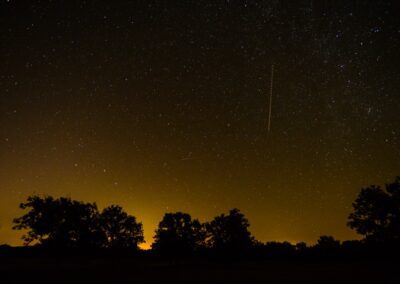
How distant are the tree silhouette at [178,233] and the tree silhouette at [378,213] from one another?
83.9ft

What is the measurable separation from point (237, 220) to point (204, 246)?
7.00 meters

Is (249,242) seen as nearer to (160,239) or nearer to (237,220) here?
(237,220)

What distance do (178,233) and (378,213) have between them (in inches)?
1204

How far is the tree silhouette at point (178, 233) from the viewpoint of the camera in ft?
193

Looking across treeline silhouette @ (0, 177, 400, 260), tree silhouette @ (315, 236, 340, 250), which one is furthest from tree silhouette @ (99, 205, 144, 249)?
tree silhouette @ (315, 236, 340, 250)

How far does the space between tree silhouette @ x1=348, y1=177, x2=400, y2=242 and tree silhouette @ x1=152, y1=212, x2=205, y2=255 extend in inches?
1007

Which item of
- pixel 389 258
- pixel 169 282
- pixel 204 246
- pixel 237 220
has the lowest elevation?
pixel 169 282

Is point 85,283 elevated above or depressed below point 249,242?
below

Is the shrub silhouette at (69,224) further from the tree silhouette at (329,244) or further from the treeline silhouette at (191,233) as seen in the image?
the tree silhouette at (329,244)

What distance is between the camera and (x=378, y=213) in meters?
43.6

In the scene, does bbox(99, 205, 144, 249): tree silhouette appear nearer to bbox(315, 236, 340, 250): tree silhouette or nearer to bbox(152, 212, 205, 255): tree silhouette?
bbox(152, 212, 205, 255): tree silhouette

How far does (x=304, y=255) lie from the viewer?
36.5 metres

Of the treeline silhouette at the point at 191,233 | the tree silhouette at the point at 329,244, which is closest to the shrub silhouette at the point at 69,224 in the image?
the treeline silhouette at the point at 191,233

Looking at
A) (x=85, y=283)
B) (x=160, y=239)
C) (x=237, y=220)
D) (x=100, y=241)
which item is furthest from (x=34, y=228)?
(x=85, y=283)
